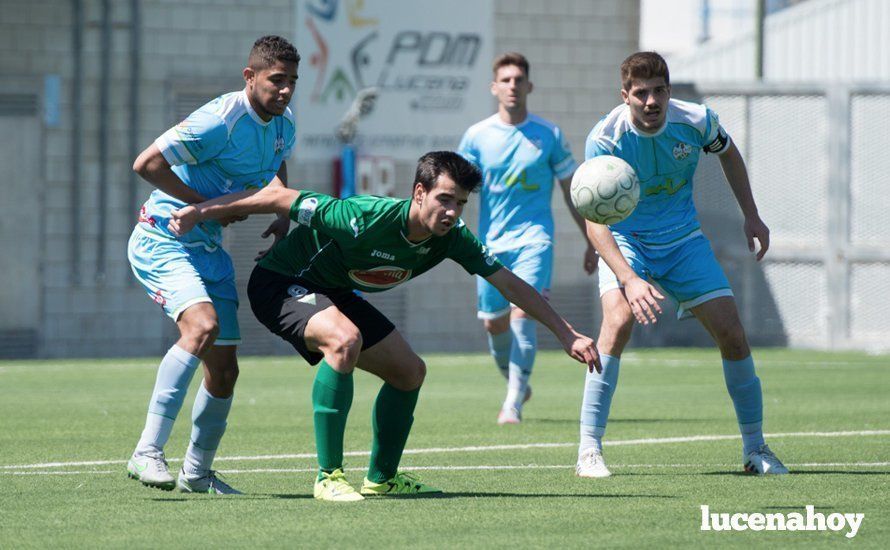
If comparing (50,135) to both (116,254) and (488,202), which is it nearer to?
(116,254)

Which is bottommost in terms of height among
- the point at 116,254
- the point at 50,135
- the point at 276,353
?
the point at 276,353

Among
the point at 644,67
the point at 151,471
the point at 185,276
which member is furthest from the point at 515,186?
the point at 151,471

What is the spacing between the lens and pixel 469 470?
327 inches

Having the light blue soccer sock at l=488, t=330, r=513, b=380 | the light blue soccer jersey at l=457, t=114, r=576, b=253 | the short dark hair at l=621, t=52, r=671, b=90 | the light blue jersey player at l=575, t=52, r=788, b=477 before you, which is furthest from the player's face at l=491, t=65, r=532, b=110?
the short dark hair at l=621, t=52, r=671, b=90

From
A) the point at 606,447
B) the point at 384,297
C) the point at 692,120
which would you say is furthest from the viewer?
the point at 384,297

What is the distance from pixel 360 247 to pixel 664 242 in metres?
2.00

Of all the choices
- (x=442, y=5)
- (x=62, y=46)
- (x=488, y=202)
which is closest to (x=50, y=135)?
(x=62, y=46)

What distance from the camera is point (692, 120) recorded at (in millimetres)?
8188

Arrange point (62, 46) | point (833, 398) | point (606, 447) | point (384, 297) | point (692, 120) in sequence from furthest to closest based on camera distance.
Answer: point (384, 297), point (62, 46), point (833, 398), point (606, 447), point (692, 120)

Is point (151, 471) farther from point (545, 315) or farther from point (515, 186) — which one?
point (515, 186)

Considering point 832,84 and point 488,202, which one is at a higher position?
point 832,84

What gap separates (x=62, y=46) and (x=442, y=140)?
5145 mm

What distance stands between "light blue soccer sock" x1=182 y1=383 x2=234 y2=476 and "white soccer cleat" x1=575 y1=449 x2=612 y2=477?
181 cm

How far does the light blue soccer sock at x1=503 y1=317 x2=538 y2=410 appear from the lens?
1144cm
